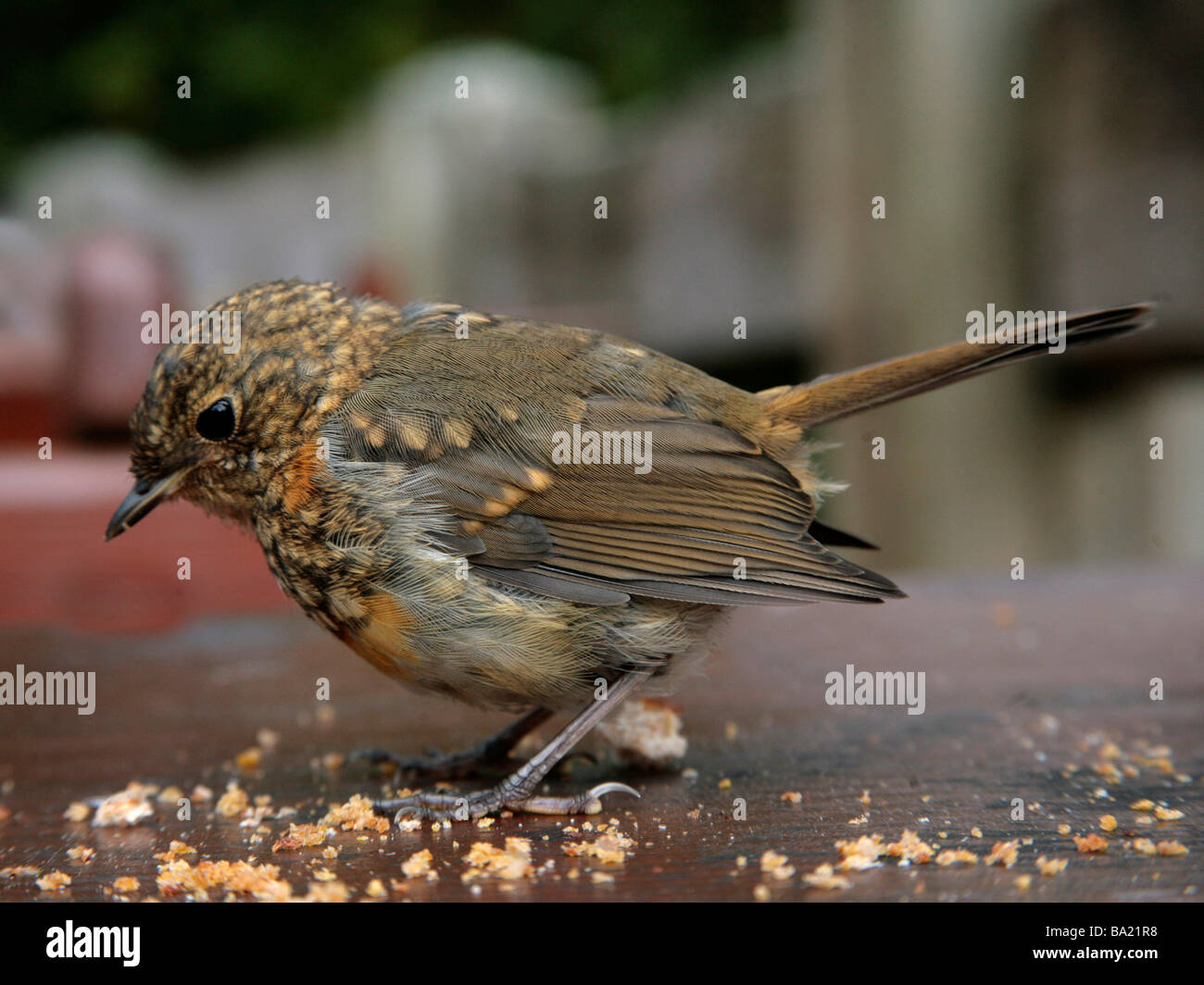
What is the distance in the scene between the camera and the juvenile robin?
2.44 meters

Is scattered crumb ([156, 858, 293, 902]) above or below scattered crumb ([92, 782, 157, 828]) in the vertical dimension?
below

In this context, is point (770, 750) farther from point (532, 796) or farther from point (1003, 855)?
point (1003, 855)

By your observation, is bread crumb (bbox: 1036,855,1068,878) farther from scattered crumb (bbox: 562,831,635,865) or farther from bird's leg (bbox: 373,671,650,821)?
bird's leg (bbox: 373,671,650,821)

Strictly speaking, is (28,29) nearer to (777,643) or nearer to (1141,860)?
(777,643)

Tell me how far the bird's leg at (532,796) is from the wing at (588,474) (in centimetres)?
25

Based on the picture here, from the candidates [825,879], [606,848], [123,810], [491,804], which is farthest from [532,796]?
[825,879]

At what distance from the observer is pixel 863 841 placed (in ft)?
6.29

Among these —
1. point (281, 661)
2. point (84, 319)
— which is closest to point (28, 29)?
point (84, 319)

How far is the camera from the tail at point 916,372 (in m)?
2.67

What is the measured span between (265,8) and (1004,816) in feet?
35.0

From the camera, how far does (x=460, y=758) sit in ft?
9.08

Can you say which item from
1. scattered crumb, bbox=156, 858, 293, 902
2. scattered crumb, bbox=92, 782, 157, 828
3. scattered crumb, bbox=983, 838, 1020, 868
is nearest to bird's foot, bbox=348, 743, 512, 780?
scattered crumb, bbox=92, 782, 157, 828

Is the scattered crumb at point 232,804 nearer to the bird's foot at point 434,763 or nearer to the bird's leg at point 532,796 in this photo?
the bird's leg at point 532,796

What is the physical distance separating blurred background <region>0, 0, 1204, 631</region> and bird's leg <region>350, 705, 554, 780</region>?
4.86ft
